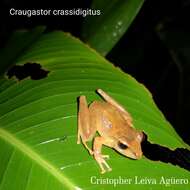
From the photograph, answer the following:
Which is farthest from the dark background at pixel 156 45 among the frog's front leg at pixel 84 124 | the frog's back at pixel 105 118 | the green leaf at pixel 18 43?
the frog's front leg at pixel 84 124

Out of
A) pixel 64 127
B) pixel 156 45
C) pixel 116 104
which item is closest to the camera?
pixel 64 127

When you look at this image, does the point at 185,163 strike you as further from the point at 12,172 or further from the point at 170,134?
the point at 12,172

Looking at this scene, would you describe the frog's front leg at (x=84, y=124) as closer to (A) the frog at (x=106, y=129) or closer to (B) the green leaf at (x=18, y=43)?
(A) the frog at (x=106, y=129)

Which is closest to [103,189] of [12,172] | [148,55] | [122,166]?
[122,166]

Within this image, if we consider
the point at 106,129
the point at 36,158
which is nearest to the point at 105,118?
the point at 106,129

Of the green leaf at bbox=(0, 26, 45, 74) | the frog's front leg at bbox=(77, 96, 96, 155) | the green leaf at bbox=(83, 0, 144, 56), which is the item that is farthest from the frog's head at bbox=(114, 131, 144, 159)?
the green leaf at bbox=(0, 26, 45, 74)

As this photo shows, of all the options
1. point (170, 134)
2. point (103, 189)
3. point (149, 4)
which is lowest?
point (103, 189)

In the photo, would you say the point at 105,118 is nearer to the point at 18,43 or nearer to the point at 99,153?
the point at 99,153

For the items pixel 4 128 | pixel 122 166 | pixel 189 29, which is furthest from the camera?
pixel 189 29
